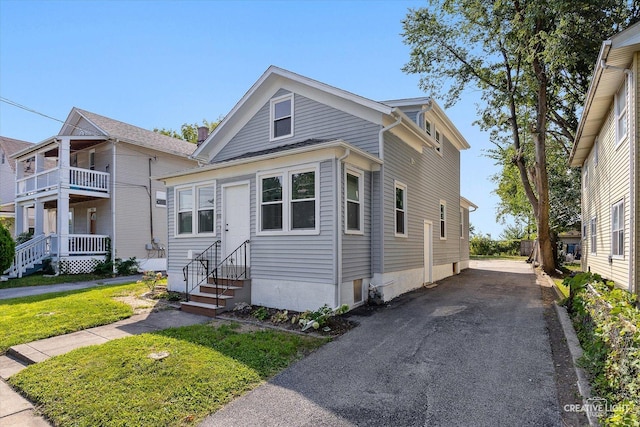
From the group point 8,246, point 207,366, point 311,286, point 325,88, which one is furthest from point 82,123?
point 207,366

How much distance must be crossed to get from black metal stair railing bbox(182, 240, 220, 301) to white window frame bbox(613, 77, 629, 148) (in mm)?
9924

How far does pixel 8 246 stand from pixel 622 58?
63.1 feet

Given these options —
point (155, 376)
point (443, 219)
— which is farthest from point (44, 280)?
point (443, 219)

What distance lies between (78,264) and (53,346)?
11.3 m

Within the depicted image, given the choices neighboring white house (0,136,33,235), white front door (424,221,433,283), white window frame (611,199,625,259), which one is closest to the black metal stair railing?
white front door (424,221,433,283)

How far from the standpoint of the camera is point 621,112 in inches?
306

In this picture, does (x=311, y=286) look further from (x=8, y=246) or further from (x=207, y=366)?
(x=8, y=246)

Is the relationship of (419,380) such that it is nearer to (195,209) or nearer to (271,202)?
(271,202)

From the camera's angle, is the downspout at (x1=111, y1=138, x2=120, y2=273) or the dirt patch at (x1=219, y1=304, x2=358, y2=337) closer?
the dirt patch at (x1=219, y1=304, x2=358, y2=337)

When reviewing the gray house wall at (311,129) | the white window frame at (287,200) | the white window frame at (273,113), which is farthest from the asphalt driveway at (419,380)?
the white window frame at (273,113)

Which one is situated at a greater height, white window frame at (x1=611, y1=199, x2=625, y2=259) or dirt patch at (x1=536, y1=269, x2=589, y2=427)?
white window frame at (x1=611, y1=199, x2=625, y2=259)

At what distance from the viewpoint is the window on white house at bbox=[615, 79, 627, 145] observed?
7.47 metres

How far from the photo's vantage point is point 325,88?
977 centimetres

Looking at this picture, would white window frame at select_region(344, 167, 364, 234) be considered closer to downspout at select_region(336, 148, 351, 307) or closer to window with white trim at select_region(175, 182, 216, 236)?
downspout at select_region(336, 148, 351, 307)
